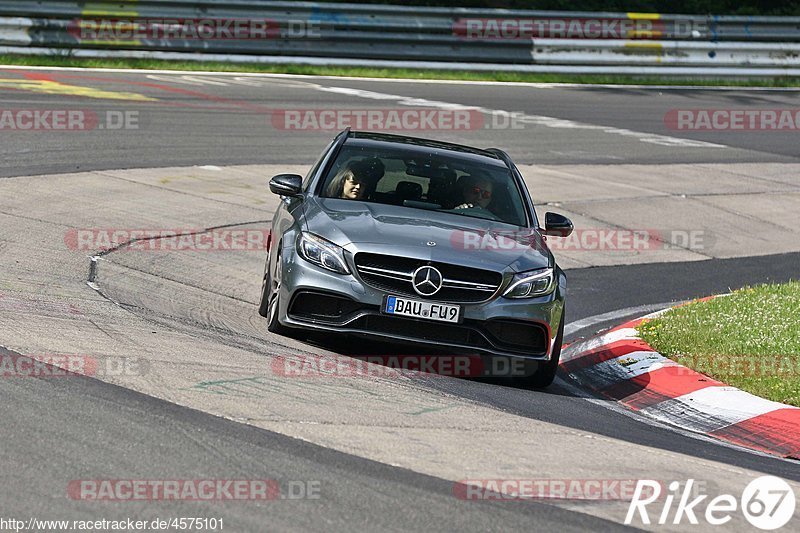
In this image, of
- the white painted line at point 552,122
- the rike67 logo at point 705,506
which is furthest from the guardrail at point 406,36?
the rike67 logo at point 705,506

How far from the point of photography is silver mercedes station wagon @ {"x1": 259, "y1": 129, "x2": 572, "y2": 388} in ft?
26.9

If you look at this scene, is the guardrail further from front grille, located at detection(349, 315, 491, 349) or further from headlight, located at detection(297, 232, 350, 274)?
front grille, located at detection(349, 315, 491, 349)

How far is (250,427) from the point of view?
6094 mm

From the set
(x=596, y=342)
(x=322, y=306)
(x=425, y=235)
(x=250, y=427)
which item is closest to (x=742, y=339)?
(x=596, y=342)

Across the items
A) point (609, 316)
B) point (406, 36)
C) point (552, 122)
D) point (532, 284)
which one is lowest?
point (609, 316)

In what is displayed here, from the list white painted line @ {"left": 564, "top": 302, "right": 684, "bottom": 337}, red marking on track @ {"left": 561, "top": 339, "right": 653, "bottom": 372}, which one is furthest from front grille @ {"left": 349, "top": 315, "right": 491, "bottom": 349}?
white painted line @ {"left": 564, "top": 302, "right": 684, "bottom": 337}

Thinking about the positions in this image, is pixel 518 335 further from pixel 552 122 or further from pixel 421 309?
pixel 552 122

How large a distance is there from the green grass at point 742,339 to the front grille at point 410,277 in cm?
191

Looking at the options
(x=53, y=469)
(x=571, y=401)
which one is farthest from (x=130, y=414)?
(x=571, y=401)

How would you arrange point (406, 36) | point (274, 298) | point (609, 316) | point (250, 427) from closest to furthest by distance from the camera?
point (250, 427), point (274, 298), point (609, 316), point (406, 36)

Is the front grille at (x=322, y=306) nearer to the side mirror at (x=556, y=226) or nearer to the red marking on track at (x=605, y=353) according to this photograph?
the side mirror at (x=556, y=226)

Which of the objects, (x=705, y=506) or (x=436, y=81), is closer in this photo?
(x=705, y=506)

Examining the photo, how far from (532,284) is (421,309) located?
82 cm

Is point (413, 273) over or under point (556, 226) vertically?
under
